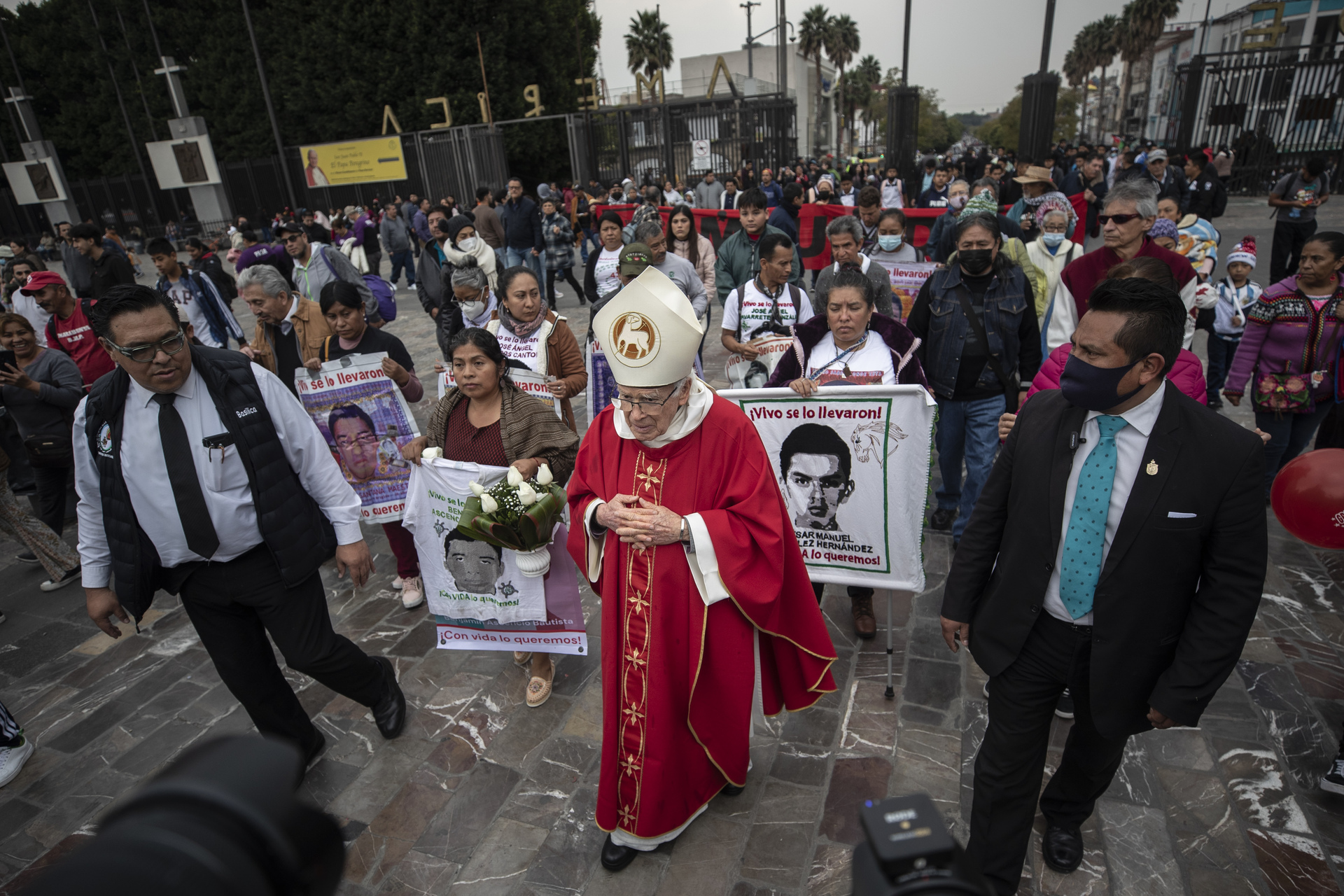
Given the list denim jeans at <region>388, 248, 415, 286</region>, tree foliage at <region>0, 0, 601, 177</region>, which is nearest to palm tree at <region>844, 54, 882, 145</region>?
tree foliage at <region>0, 0, 601, 177</region>

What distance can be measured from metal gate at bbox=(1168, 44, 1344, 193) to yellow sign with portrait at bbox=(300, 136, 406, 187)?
90.3 ft

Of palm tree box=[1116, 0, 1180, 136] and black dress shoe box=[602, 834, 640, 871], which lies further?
palm tree box=[1116, 0, 1180, 136]

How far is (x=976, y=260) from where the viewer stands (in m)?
4.27

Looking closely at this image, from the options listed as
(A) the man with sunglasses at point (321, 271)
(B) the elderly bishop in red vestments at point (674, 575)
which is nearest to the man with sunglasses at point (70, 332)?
(A) the man with sunglasses at point (321, 271)

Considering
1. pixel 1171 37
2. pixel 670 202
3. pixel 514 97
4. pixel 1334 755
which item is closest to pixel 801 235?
pixel 670 202

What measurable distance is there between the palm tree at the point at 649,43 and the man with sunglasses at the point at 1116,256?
5945 cm

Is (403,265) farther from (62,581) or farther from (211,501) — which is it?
(211,501)

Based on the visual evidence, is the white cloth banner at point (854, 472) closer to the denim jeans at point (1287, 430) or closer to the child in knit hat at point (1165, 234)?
the denim jeans at point (1287, 430)

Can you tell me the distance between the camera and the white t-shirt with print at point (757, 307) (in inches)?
199

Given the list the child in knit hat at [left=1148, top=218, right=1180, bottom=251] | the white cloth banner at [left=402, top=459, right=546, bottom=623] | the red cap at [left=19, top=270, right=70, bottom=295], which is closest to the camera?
the white cloth banner at [left=402, top=459, right=546, bottom=623]

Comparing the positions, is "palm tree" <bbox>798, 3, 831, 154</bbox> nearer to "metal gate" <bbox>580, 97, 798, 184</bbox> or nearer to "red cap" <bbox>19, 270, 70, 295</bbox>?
"metal gate" <bbox>580, 97, 798, 184</bbox>

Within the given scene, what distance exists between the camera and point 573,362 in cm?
491

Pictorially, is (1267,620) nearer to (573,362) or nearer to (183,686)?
(573,362)

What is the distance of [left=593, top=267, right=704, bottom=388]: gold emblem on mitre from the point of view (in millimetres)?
2455
